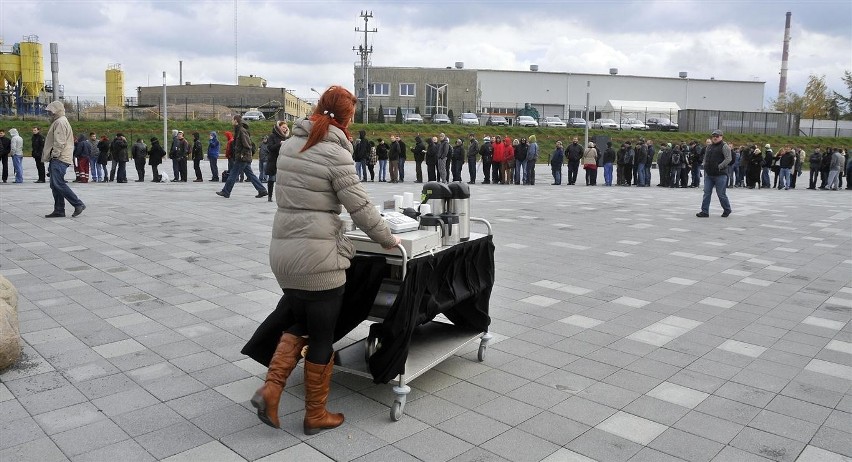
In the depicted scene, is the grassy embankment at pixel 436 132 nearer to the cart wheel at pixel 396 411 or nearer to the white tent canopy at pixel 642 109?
the white tent canopy at pixel 642 109

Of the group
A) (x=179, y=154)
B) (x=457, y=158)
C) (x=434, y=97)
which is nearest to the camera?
(x=179, y=154)

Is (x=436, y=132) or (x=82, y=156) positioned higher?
(x=436, y=132)

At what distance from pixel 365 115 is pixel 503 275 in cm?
4852

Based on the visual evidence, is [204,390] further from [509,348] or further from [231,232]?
[231,232]

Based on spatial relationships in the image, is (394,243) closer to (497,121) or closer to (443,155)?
(443,155)

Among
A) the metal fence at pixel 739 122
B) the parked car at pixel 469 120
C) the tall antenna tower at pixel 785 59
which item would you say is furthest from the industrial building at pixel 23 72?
the tall antenna tower at pixel 785 59

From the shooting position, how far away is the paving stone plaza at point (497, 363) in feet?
12.1

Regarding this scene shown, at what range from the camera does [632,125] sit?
5488cm

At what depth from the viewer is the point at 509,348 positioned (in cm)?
536


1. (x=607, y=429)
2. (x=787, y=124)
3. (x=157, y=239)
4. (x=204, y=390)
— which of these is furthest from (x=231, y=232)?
(x=787, y=124)

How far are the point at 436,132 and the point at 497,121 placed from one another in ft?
28.6

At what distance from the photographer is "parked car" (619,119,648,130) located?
54000 mm

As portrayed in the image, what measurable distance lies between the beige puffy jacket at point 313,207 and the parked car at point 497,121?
50975 millimetres

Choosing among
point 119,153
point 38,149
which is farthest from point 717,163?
point 38,149
